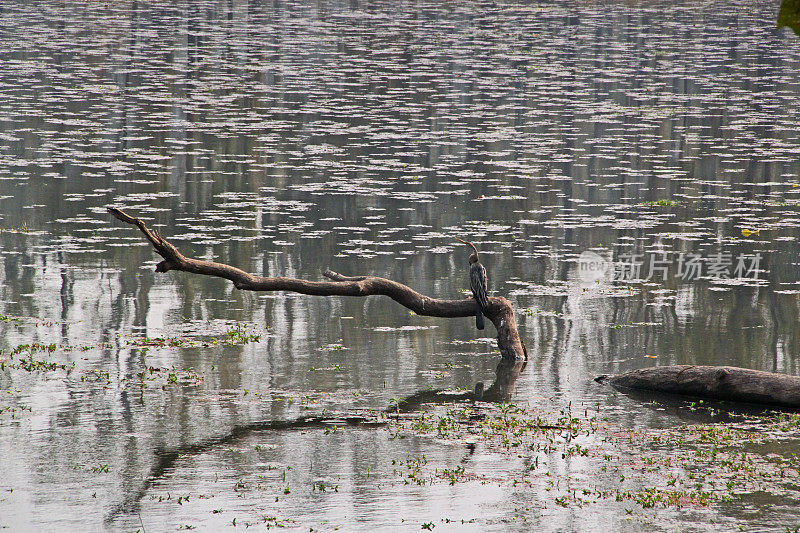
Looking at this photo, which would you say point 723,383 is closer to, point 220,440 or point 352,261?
point 220,440

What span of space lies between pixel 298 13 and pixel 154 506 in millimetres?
57301

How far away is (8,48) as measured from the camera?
156ft

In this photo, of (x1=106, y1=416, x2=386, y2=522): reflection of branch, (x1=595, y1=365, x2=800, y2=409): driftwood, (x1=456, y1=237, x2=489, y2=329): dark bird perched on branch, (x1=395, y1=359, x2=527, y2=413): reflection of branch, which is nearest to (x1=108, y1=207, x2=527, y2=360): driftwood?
(x1=456, y1=237, x2=489, y2=329): dark bird perched on branch

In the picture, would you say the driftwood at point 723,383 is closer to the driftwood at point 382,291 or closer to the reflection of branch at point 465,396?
the reflection of branch at point 465,396

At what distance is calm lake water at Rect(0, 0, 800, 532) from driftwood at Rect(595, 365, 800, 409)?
0.53m

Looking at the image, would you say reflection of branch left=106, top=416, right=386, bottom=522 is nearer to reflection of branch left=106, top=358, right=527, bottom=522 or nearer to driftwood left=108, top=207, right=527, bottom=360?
reflection of branch left=106, top=358, right=527, bottom=522

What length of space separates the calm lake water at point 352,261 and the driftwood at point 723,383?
1.75 ft

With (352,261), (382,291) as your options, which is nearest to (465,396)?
(382,291)

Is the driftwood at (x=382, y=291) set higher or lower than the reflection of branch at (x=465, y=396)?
higher

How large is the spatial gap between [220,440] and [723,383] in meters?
5.39

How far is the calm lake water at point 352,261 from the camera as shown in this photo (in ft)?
35.0

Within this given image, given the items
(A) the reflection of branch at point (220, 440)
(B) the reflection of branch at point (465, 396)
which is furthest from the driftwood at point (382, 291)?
(A) the reflection of branch at point (220, 440)

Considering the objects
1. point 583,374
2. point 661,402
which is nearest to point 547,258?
point 583,374

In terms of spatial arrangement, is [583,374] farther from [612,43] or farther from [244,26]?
[244,26]
